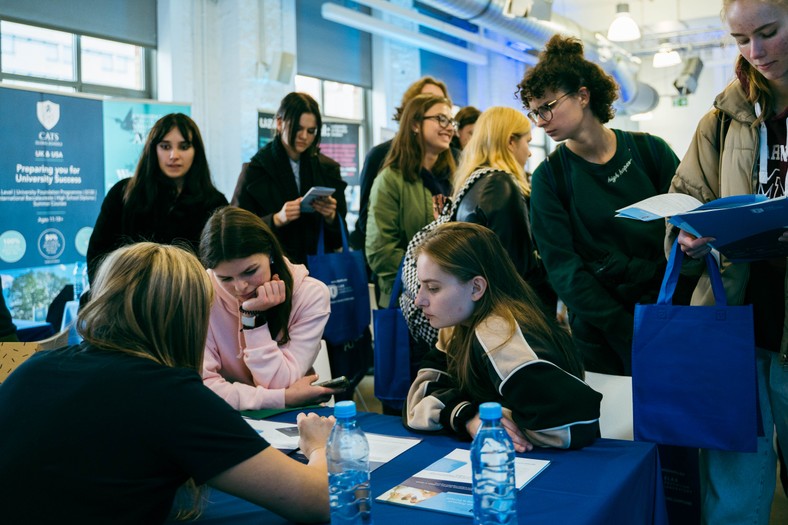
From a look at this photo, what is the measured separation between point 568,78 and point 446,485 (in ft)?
4.85

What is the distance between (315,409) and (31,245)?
332cm

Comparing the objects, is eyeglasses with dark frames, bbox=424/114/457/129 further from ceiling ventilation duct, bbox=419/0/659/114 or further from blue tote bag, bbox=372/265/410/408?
ceiling ventilation duct, bbox=419/0/659/114

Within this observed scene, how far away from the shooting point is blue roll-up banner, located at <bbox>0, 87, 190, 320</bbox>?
14.7 ft

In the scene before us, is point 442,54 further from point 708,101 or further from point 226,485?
point 226,485

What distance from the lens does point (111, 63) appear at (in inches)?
240

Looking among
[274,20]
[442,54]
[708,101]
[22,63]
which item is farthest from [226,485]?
[708,101]

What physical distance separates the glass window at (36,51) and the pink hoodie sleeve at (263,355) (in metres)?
4.12

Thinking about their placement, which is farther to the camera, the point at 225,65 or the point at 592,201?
the point at 225,65

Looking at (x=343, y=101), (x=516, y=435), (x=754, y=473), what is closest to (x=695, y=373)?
(x=754, y=473)

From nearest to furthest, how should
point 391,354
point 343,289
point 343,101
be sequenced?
point 391,354
point 343,289
point 343,101

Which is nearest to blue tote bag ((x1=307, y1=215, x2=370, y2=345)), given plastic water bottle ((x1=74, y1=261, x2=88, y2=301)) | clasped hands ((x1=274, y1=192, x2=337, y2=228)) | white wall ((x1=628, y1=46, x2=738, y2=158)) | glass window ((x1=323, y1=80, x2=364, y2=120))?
clasped hands ((x1=274, y1=192, x2=337, y2=228))

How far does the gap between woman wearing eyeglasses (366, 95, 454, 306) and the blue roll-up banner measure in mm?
2481

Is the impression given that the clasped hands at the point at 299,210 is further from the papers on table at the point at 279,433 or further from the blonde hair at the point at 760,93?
the blonde hair at the point at 760,93

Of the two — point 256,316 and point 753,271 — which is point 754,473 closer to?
point 753,271
